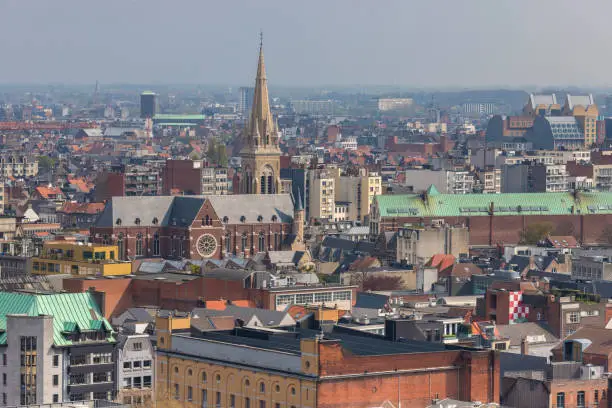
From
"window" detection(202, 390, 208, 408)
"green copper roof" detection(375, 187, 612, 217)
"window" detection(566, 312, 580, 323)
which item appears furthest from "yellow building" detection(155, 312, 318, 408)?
"green copper roof" detection(375, 187, 612, 217)

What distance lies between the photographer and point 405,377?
68812 mm

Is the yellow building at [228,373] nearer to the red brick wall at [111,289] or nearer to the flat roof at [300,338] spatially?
the flat roof at [300,338]

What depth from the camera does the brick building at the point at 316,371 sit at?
67.2 metres

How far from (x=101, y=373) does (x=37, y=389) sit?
2712mm

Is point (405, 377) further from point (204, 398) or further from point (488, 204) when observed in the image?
point (488, 204)

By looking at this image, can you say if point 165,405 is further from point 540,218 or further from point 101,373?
point 540,218

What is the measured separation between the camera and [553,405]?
230ft

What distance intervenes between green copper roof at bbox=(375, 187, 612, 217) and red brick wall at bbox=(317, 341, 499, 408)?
82927mm

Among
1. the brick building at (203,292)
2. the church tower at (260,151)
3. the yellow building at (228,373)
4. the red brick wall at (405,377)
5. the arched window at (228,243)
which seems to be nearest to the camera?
the red brick wall at (405,377)

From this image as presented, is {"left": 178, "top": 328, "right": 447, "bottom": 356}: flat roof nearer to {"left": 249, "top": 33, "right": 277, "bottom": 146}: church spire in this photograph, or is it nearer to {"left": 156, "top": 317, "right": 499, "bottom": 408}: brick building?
{"left": 156, "top": 317, "right": 499, "bottom": 408}: brick building

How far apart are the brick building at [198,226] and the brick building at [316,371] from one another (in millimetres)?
65302

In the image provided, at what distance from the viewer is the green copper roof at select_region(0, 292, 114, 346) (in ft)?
240

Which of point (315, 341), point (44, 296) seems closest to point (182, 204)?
point (44, 296)

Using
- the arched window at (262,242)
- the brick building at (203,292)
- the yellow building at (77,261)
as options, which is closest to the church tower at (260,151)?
the arched window at (262,242)
